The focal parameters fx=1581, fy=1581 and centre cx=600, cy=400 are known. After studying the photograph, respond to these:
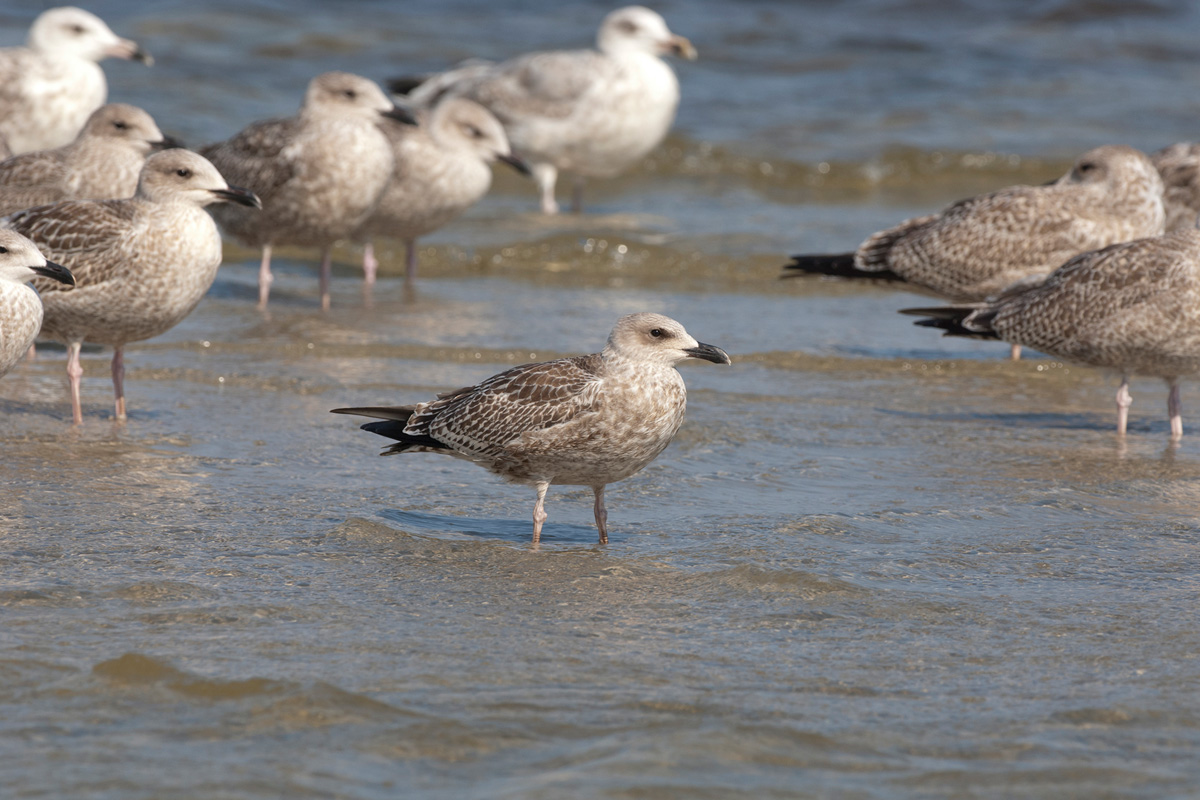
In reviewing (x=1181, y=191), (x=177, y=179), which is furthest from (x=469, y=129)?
(x=1181, y=191)

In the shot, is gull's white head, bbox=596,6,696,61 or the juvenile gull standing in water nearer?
the juvenile gull standing in water

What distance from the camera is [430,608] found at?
16.1 feet

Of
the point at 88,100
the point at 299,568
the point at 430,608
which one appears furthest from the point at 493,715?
the point at 88,100

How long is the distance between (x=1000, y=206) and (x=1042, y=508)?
400cm

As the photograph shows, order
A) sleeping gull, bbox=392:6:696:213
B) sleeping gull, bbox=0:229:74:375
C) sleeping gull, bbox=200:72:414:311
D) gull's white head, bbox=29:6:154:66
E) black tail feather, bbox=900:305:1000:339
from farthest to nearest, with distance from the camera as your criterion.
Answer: sleeping gull, bbox=392:6:696:213 < gull's white head, bbox=29:6:154:66 < sleeping gull, bbox=200:72:414:311 < black tail feather, bbox=900:305:1000:339 < sleeping gull, bbox=0:229:74:375

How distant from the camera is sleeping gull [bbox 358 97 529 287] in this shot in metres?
11.8

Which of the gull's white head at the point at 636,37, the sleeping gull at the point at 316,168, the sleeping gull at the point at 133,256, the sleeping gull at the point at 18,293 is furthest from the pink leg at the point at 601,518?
the gull's white head at the point at 636,37

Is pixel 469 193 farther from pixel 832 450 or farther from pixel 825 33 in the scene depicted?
pixel 825 33

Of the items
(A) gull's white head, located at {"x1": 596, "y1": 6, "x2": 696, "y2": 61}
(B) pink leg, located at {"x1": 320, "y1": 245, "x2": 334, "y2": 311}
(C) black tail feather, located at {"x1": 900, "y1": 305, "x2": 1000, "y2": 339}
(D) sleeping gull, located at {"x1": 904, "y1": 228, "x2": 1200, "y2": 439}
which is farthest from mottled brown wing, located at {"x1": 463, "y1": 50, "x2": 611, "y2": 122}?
(D) sleeping gull, located at {"x1": 904, "y1": 228, "x2": 1200, "y2": 439}

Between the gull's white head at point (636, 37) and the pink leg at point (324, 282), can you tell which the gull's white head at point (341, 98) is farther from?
the gull's white head at point (636, 37)

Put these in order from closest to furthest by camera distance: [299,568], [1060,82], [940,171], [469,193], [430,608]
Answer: [430,608], [299,568], [469,193], [940,171], [1060,82]

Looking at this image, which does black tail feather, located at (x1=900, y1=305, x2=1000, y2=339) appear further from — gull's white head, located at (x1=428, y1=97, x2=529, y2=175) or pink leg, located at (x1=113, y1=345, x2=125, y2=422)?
gull's white head, located at (x1=428, y1=97, x2=529, y2=175)

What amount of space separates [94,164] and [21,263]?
136 inches

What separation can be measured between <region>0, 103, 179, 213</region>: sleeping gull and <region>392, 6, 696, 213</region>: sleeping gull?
583cm
